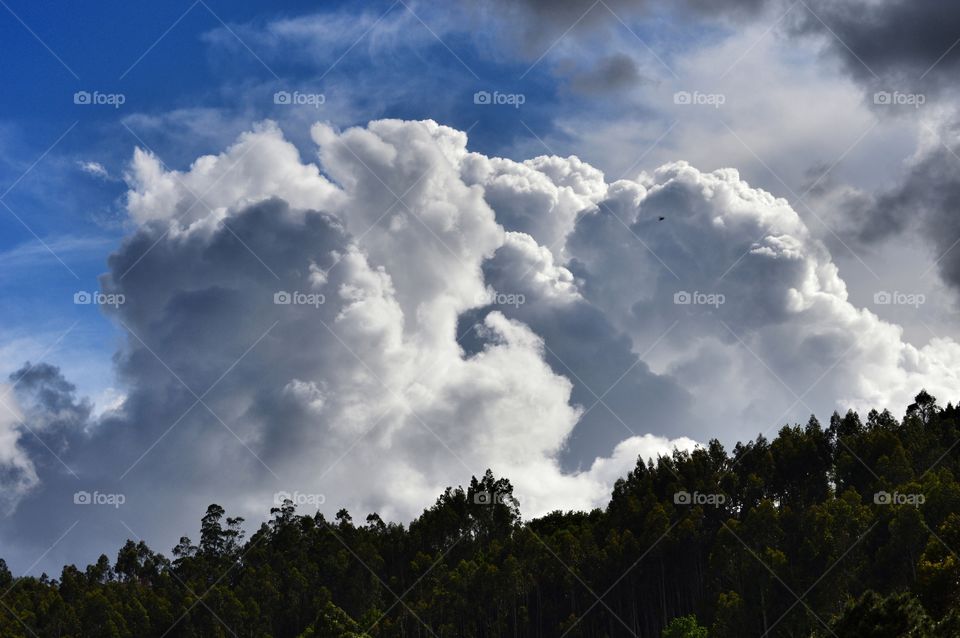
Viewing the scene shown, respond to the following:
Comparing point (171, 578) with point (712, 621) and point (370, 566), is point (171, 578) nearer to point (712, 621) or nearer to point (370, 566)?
point (370, 566)

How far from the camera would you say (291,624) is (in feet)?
516

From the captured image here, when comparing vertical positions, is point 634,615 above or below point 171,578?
below

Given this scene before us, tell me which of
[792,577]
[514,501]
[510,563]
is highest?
[514,501]

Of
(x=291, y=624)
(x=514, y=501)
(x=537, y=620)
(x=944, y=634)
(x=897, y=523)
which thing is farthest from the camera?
(x=514, y=501)

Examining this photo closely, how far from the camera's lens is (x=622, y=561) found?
136m

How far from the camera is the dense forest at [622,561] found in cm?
10762

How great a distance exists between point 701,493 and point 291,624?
63.3 m

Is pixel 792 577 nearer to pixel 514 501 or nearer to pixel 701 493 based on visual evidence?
pixel 701 493

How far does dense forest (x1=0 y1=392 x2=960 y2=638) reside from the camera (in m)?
108

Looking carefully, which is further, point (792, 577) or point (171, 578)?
point (171, 578)

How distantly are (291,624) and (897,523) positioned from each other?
91.2 meters

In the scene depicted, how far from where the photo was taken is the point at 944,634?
2160 inches

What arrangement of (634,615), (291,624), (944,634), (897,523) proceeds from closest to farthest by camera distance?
(944,634) → (897,523) → (634,615) → (291,624)

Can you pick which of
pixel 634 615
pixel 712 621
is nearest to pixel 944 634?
pixel 712 621
